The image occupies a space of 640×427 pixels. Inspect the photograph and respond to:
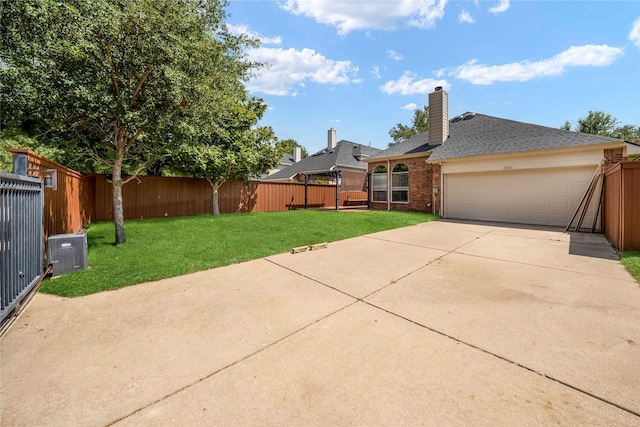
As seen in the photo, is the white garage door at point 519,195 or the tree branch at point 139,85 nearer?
the tree branch at point 139,85

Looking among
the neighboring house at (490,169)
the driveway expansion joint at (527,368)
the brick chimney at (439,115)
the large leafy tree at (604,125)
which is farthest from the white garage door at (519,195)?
the large leafy tree at (604,125)

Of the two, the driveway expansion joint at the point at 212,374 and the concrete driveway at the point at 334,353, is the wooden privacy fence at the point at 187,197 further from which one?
the driveway expansion joint at the point at 212,374

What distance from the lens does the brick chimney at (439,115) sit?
1395 centimetres

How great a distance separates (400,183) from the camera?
14984 mm

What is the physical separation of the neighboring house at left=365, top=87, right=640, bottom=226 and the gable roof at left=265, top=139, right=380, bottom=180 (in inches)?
226

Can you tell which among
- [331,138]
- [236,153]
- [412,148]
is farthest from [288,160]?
[236,153]

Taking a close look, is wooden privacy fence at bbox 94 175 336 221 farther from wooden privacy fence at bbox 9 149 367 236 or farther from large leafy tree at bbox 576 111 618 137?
large leafy tree at bbox 576 111 618 137

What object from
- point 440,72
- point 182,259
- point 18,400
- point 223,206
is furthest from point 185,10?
point 440,72

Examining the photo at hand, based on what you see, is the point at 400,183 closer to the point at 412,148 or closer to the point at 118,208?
the point at 412,148

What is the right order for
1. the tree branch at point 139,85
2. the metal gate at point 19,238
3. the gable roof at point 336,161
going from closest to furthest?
1. the metal gate at point 19,238
2. the tree branch at point 139,85
3. the gable roof at point 336,161

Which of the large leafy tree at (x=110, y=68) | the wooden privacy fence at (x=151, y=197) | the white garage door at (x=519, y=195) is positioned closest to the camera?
the large leafy tree at (x=110, y=68)

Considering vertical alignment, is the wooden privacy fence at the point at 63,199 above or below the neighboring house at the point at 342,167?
below

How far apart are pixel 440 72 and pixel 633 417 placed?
16.8 m

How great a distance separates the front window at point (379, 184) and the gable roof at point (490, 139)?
2.87 feet
